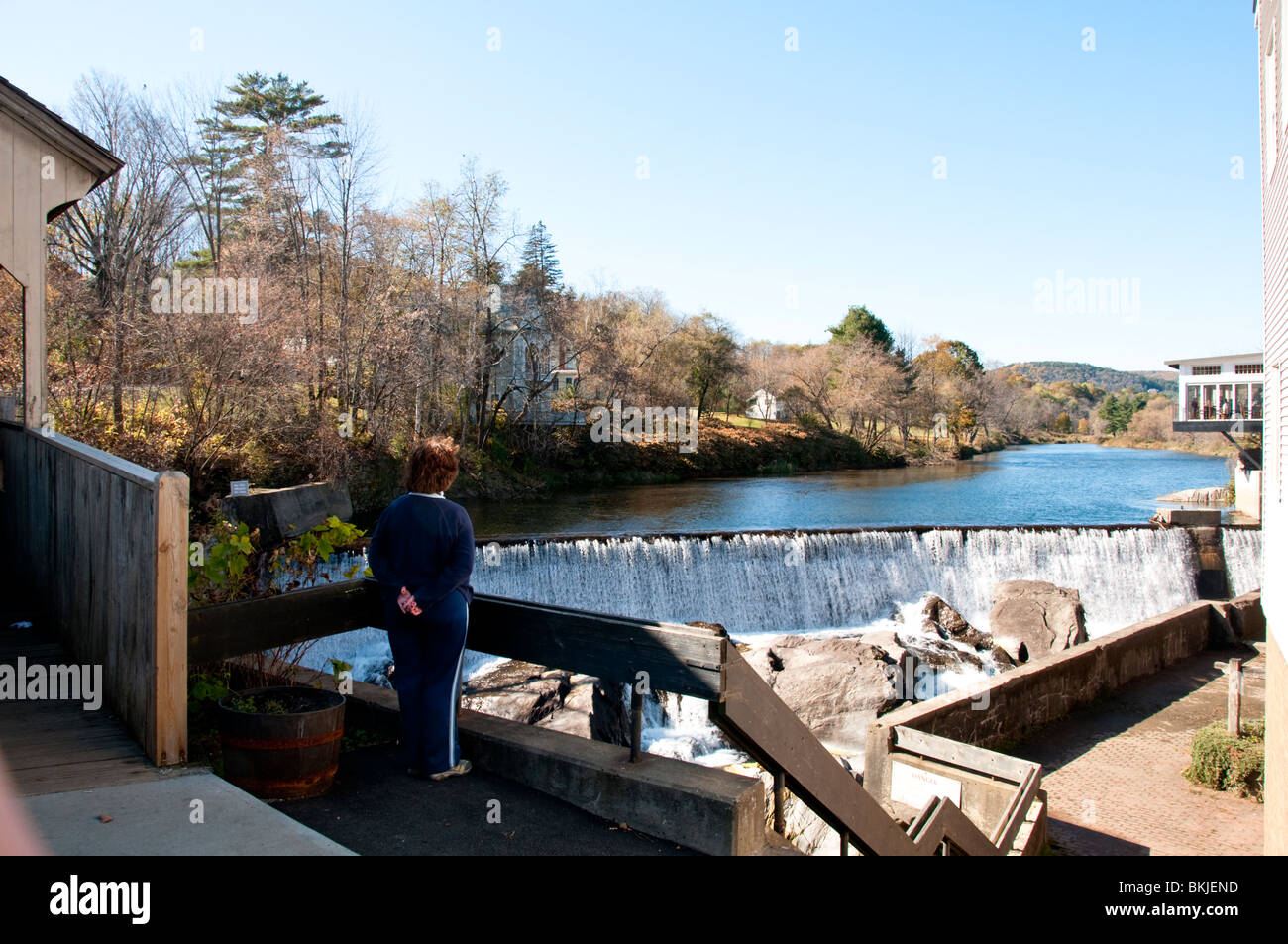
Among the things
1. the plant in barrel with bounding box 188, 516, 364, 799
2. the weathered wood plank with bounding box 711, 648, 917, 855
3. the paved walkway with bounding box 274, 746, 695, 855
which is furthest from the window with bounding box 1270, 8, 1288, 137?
the plant in barrel with bounding box 188, 516, 364, 799

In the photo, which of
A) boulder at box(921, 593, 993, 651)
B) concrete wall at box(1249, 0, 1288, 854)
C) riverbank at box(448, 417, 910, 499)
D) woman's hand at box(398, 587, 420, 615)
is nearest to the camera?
woman's hand at box(398, 587, 420, 615)

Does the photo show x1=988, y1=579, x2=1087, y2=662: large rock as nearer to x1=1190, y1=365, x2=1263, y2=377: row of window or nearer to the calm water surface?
the calm water surface

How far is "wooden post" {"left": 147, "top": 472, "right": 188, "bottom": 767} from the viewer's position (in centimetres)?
352

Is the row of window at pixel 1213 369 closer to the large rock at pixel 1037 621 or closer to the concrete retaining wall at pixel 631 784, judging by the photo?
the large rock at pixel 1037 621

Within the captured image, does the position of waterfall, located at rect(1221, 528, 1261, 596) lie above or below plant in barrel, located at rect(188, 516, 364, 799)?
below

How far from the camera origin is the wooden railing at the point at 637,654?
3.44 metres

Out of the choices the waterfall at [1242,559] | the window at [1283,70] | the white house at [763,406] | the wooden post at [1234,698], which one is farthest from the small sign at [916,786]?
the white house at [763,406]

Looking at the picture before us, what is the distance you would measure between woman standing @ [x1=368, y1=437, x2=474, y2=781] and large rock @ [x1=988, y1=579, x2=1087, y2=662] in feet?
50.9

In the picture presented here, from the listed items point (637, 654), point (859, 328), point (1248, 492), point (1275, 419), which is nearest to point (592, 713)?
point (637, 654)

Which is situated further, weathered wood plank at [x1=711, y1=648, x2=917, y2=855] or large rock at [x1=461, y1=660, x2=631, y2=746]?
large rock at [x1=461, y1=660, x2=631, y2=746]

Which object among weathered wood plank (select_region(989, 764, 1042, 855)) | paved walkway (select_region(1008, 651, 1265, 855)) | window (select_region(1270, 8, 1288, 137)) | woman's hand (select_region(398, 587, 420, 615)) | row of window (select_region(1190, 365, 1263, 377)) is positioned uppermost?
window (select_region(1270, 8, 1288, 137))

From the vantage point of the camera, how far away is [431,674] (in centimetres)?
411

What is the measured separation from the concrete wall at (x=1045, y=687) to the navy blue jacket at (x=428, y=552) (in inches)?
264

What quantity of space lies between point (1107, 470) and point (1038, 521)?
88.4ft
